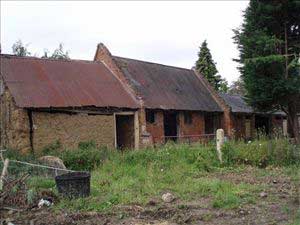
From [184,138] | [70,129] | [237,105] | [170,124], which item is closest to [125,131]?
[170,124]

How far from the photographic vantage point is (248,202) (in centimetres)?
1027

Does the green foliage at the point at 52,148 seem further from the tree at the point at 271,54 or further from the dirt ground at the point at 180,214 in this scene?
the tree at the point at 271,54

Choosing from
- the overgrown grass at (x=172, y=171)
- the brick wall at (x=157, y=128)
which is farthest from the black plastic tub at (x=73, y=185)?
the brick wall at (x=157, y=128)

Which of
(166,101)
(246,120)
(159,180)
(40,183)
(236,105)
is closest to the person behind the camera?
(40,183)

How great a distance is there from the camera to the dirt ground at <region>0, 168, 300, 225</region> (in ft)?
29.5

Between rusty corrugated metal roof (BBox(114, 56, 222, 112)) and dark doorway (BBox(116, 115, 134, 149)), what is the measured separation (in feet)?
4.42

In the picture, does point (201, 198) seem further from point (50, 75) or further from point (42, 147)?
point (50, 75)

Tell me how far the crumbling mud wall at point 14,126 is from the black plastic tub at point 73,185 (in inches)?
386

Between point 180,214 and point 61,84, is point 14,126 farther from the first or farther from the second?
point 180,214

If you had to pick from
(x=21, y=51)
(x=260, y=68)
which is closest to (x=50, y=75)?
(x=260, y=68)

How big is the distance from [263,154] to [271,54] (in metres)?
10.7

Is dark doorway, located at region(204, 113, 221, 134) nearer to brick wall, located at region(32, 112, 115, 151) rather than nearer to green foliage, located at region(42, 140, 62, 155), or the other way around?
brick wall, located at region(32, 112, 115, 151)

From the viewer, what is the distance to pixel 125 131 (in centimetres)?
2658

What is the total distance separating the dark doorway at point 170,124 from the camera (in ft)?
95.0
